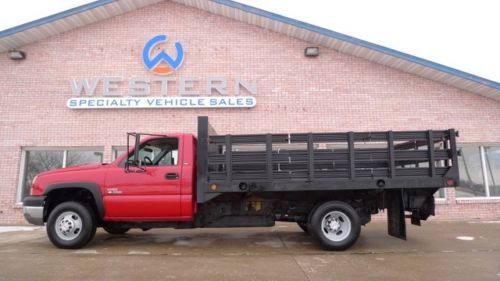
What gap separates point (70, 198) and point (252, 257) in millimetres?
3761

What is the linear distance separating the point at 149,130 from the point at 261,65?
13.5ft

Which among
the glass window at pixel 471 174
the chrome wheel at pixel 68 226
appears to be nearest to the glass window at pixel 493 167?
the glass window at pixel 471 174

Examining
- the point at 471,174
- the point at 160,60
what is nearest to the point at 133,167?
the point at 160,60

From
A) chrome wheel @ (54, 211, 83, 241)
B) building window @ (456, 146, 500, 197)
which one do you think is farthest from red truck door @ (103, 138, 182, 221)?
building window @ (456, 146, 500, 197)

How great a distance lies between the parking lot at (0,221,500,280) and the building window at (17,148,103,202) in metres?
3.18

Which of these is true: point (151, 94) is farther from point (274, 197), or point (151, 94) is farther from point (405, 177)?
point (405, 177)

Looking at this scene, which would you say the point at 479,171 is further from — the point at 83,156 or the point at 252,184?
the point at 83,156

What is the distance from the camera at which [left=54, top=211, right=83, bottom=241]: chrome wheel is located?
672cm

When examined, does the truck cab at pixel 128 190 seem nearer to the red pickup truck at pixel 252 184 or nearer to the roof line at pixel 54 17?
the red pickup truck at pixel 252 184

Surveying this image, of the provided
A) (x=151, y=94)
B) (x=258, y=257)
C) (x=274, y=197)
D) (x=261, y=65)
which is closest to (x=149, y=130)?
(x=151, y=94)

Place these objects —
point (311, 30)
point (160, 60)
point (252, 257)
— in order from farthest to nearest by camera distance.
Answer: point (160, 60) < point (311, 30) < point (252, 257)

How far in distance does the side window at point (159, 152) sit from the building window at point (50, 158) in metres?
5.29

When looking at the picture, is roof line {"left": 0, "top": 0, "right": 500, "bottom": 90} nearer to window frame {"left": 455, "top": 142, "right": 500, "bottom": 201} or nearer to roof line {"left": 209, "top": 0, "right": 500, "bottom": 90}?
roof line {"left": 209, "top": 0, "right": 500, "bottom": 90}

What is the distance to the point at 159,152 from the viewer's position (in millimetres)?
6926
